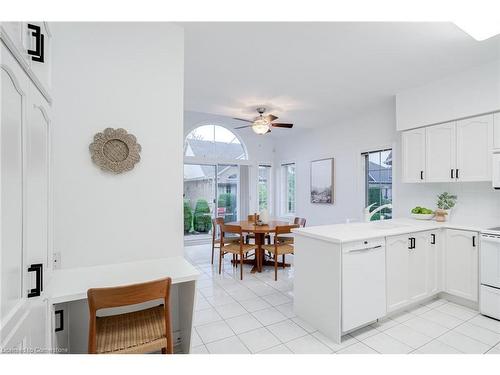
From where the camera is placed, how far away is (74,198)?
1.80 metres

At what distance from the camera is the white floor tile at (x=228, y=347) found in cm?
205

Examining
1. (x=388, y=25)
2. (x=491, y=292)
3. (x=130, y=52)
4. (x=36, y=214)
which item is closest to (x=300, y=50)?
(x=388, y=25)

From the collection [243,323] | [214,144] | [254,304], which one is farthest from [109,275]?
[214,144]

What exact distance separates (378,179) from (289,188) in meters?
2.68

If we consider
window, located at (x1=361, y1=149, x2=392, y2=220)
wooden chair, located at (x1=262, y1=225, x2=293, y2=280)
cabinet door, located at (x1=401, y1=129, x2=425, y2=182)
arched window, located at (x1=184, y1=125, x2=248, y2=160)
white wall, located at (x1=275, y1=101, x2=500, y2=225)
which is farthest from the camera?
arched window, located at (x1=184, y1=125, x2=248, y2=160)

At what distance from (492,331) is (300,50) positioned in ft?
10.5

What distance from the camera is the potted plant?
317 centimetres

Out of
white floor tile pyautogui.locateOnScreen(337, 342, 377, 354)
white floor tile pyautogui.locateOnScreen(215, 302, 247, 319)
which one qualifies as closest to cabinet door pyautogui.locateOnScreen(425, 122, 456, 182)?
white floor tile pyautogui.locateOnScreen(337, 342, 377, 354)

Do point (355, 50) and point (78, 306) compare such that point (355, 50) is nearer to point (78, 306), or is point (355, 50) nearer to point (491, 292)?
point (491, 292)

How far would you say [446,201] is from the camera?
128 inches

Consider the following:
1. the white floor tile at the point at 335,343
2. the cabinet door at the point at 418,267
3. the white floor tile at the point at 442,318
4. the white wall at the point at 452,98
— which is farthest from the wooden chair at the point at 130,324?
the white wall at the point at 452,98

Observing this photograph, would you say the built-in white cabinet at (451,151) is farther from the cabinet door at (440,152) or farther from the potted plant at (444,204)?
the potted plant at (444,204)

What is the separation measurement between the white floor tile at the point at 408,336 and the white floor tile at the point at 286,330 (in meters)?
0.79

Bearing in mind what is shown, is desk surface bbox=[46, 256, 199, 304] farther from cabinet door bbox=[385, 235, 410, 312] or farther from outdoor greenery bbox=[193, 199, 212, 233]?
outdoor greenery bbox=[193, 199, 212, 233]
